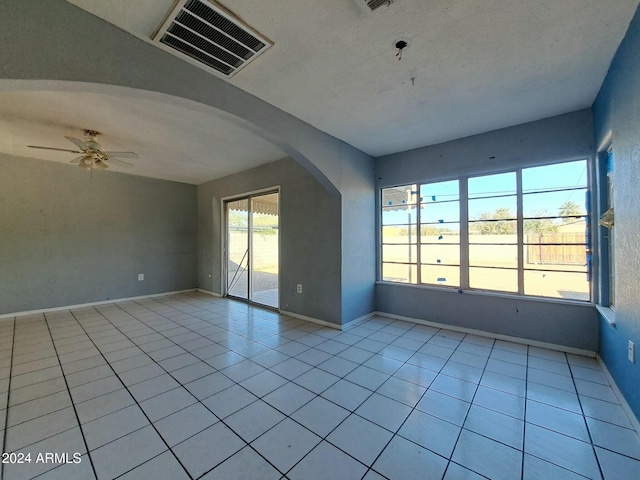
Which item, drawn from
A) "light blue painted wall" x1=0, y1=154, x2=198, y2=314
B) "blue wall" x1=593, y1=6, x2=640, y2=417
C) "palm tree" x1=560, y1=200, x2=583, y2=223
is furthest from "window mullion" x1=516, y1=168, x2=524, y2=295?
"light blue painted wall" x1=0, y1=154, x2=198, y2=314

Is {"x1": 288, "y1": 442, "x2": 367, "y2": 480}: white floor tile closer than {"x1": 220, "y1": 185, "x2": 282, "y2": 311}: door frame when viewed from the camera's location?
Yes

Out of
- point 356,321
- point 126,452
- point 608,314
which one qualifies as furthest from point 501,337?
point 126,452

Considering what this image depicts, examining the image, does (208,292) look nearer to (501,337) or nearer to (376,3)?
(501,337)

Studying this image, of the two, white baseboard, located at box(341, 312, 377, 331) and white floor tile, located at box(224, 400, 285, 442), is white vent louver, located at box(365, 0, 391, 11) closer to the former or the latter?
white floor tile, located at box(224, 400, 285, 442)

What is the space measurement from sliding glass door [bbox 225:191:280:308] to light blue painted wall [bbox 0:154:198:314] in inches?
56.4

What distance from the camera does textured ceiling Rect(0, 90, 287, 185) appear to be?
2.54 m

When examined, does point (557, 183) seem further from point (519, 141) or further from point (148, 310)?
point (148, 310)

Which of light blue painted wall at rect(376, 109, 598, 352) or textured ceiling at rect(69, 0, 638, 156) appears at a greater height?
textured ceiling at rect(69, 0, 638, 156)

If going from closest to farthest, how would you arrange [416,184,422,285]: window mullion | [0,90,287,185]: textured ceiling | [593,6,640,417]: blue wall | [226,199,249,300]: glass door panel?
[593,6,640,417]: blue wall → [0,90,287,185]: textured ceiling → [416,184,422,285]: window mullion → [226,199,249,300]: glass door panel

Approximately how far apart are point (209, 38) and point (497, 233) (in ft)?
12.3

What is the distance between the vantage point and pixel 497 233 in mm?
3348

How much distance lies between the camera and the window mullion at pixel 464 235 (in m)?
3.54

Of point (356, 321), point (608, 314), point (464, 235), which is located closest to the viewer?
point (608, 314)

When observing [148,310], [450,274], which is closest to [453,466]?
[450,274]
